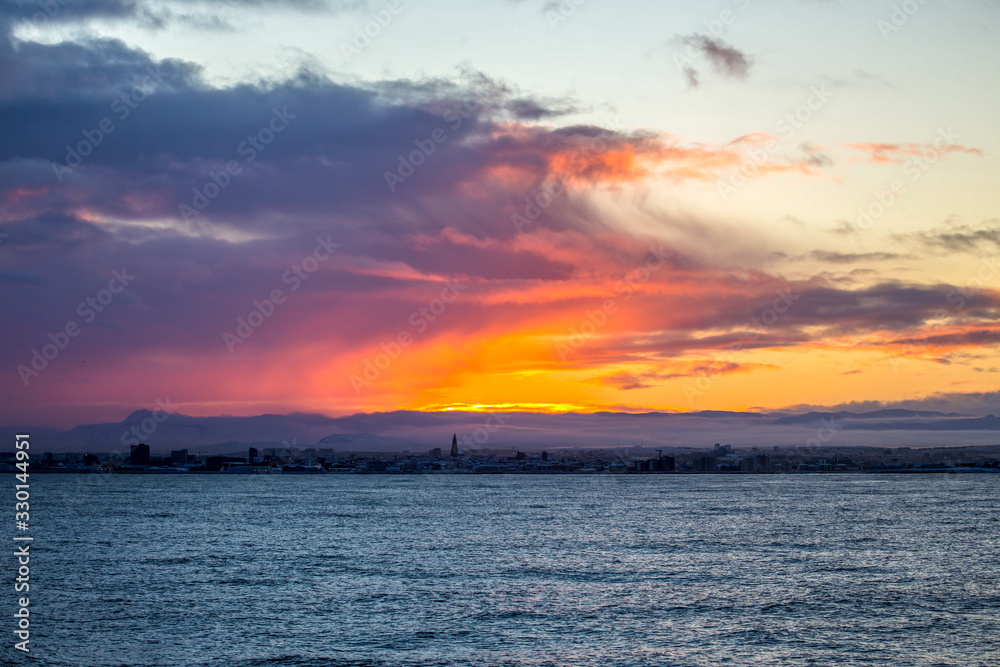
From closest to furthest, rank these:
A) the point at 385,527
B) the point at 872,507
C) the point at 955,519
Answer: the point at 385,527 < the point at 955,519 < the point at 872,507

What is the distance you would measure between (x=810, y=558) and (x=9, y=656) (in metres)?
61.4

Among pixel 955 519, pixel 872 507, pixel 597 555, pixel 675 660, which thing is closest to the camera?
pixel 675 660

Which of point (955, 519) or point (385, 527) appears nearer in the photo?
point (385, 527)

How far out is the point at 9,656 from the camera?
38562 mm

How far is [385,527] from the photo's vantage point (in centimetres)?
10050

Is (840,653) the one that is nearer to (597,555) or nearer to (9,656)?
(597,555)

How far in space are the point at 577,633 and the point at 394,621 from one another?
1086 centimetres

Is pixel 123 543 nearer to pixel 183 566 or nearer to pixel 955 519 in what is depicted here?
pixel 183 566

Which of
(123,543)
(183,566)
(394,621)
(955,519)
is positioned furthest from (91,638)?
(955,519)

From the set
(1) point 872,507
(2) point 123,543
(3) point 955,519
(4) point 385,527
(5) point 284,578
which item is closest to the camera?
(5) point 284,578

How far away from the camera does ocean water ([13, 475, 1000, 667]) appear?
40.1 metres

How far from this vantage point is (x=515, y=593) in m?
54.1

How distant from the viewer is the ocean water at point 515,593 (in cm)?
4008

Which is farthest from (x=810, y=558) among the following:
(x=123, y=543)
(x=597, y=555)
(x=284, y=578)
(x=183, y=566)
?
(x=123, y=543)
